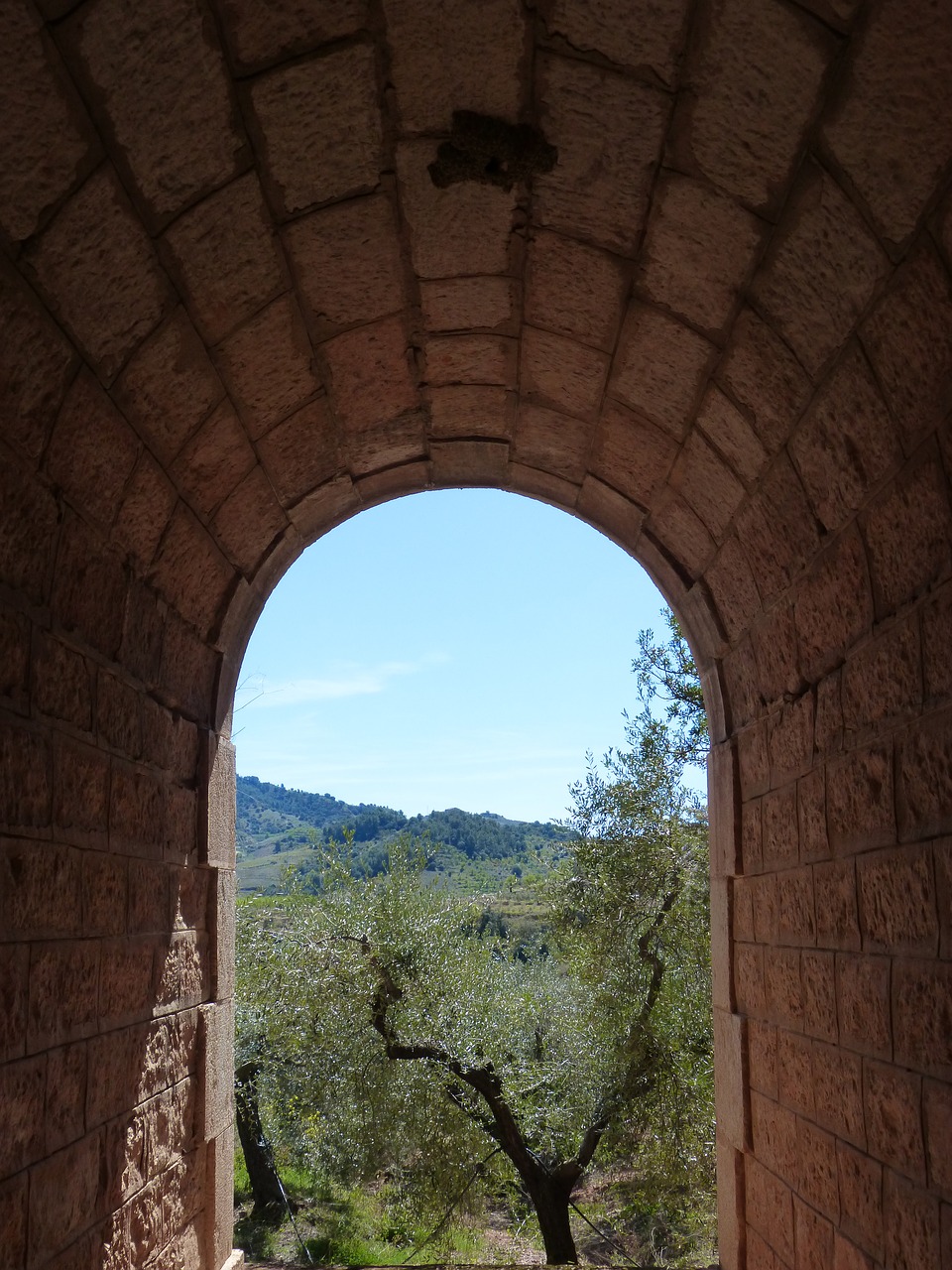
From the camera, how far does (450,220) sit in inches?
122

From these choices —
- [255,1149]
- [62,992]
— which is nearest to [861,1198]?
[62,992]

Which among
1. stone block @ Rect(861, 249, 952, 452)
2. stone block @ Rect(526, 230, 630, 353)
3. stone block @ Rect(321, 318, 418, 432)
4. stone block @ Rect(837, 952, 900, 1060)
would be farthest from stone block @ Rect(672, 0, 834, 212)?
stone block @ Rect(837, 952, 900, 1060)

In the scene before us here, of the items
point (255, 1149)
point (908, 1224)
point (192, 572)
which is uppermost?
point (192, 572)

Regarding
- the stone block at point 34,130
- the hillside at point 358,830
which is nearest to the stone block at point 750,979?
the stone block at point 34,130

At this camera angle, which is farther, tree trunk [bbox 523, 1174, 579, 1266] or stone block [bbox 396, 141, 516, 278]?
tree trunk [bbox 523, 1174, 579, 1266]

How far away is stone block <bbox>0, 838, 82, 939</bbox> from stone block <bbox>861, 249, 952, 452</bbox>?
227 cm

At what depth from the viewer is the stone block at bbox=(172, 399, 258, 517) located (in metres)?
3.46

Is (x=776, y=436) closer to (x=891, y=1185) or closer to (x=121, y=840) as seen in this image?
(x=891, y=1185)

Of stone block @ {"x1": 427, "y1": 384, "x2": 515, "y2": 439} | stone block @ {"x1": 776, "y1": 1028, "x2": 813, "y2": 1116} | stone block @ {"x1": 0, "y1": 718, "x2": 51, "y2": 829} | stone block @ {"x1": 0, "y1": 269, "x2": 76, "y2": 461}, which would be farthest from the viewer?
stone block @ {"x1": 427, "y1": 384, "x2": 515, "y2": 439}

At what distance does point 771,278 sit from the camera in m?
2.71

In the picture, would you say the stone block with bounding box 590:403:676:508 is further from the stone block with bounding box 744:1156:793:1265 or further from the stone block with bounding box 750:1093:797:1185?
the stone block with bounding box 744:1156:793:1265

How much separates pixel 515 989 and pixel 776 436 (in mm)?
12821

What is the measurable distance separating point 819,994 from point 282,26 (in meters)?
2.92

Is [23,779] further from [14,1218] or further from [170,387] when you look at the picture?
[170,387]
